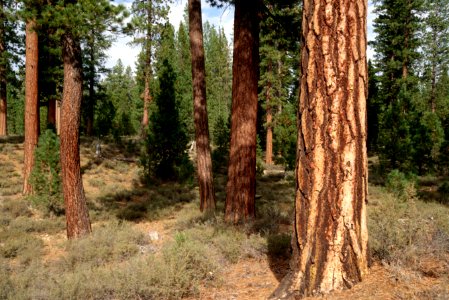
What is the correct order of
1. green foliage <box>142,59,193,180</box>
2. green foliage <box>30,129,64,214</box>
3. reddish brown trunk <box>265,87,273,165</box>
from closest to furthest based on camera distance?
green foliage <box>30,129,64,214</box>, green foliage <box>142,59,193,180</box>, reddish brown trunk <box>265,87,273,165</box>

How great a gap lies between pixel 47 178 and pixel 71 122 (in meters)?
5.29

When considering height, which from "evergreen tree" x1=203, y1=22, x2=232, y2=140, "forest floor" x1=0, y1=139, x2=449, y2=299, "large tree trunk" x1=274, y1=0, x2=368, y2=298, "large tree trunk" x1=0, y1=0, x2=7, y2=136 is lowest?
"forest floor" x1=0, y1=139, x2=449, y2=299

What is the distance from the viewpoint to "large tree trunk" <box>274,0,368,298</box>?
10.3 ft

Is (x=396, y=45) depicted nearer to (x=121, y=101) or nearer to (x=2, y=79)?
(x=2, y=79)

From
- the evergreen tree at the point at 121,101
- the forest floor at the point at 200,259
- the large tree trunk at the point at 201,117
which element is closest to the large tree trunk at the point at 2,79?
the evergreen tree at the point at 121,101

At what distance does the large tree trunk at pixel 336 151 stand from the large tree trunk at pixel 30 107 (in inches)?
490

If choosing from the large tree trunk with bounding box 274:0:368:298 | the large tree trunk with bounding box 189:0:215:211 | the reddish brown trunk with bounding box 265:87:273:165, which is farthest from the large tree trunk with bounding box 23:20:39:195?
the reddish brown trunk with bounding box 265:87:273:165

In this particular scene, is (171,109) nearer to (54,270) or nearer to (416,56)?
(54,270)

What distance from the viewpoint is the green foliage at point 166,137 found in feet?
56.1

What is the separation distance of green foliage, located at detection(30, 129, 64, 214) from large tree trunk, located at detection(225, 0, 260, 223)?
732 cm

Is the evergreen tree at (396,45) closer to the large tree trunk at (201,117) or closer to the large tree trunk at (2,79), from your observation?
the large tree trunk at (201,117)

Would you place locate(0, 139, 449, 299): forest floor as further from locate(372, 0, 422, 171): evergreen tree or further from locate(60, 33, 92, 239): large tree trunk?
locate(372, 0, 422, 171): evergreen tree

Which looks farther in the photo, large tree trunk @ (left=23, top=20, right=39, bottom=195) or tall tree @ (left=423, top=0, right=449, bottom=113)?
tall tree @ (left=423, top=0, right=449, bottom=113)

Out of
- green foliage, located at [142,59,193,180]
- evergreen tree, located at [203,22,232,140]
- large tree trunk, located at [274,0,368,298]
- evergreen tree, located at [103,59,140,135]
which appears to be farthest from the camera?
evergreen tree, located at [203,22,232,140]
